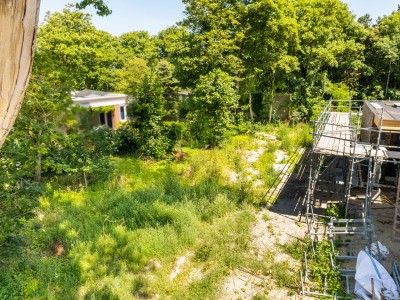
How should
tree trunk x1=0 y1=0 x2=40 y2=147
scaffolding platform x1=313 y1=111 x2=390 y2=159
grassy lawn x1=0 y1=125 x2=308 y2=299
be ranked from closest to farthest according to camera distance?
tree trunk x1=0 y1=0 x2=40 y2=147 → grassy lawn x1=0 y1=125 x2=308 y2=299 → scaffolding platform x1=313 y1=111 x2=390 y2=159

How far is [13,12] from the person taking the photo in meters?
1.34

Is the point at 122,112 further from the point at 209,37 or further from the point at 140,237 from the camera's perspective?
Result: the point at 140,237

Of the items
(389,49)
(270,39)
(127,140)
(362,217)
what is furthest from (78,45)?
(389,49)

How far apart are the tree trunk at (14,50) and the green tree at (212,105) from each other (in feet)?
48.8

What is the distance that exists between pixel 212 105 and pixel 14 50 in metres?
15.5

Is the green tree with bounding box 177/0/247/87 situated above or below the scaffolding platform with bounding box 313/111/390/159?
above

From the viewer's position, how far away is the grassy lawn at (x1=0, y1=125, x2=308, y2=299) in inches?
287

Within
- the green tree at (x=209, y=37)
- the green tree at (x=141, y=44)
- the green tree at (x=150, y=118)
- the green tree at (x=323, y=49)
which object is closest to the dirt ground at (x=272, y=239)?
the green tree at (x=150, y=118)

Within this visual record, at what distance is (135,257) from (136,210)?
2.25 metres

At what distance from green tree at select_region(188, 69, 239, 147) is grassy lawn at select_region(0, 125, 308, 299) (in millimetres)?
3665

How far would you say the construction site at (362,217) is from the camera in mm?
7125

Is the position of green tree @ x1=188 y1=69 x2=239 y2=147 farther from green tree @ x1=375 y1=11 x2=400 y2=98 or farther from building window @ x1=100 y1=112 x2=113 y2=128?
green tree @ x1=375 y1=11 x2=400 y2=98

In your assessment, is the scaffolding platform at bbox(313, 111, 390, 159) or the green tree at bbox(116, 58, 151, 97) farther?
the green tree at bbox(116, 58, 151, 97)

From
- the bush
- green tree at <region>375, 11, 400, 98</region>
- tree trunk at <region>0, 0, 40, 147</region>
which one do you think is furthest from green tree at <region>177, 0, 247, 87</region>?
tree trunk at <region>0, 0, 40, 147</region>
